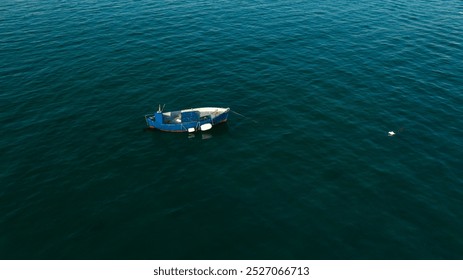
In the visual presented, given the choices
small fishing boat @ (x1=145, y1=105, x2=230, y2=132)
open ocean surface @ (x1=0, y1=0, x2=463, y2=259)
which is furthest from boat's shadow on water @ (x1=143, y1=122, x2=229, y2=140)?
small fishing boat @ (x1=145, y1=105, x2=230, y2=132)

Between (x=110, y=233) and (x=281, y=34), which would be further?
(x=281, y=34)

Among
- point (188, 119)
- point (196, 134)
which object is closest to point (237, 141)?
point (196, 134)

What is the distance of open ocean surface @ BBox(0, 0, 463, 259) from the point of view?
36.3 m

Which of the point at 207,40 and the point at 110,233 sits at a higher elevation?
the point at 207,40

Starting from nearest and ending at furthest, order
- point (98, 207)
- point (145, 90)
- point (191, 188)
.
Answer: point (98, 207), point (191, 188), point (145, 90)

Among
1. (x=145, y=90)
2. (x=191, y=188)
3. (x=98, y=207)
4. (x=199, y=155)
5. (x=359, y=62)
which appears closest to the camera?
(x=98, y=207)

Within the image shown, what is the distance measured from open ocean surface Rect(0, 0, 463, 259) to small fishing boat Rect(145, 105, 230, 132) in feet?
4.87

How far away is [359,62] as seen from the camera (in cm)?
6969

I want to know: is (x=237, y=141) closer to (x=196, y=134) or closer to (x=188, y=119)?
(x=196, y=134)

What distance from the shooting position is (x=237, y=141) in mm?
50531

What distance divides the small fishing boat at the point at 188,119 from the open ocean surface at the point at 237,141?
1.49 metres

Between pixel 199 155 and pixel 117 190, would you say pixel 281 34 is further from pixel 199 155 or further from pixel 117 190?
pixel 117 190

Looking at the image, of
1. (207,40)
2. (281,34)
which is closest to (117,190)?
(207,40)
